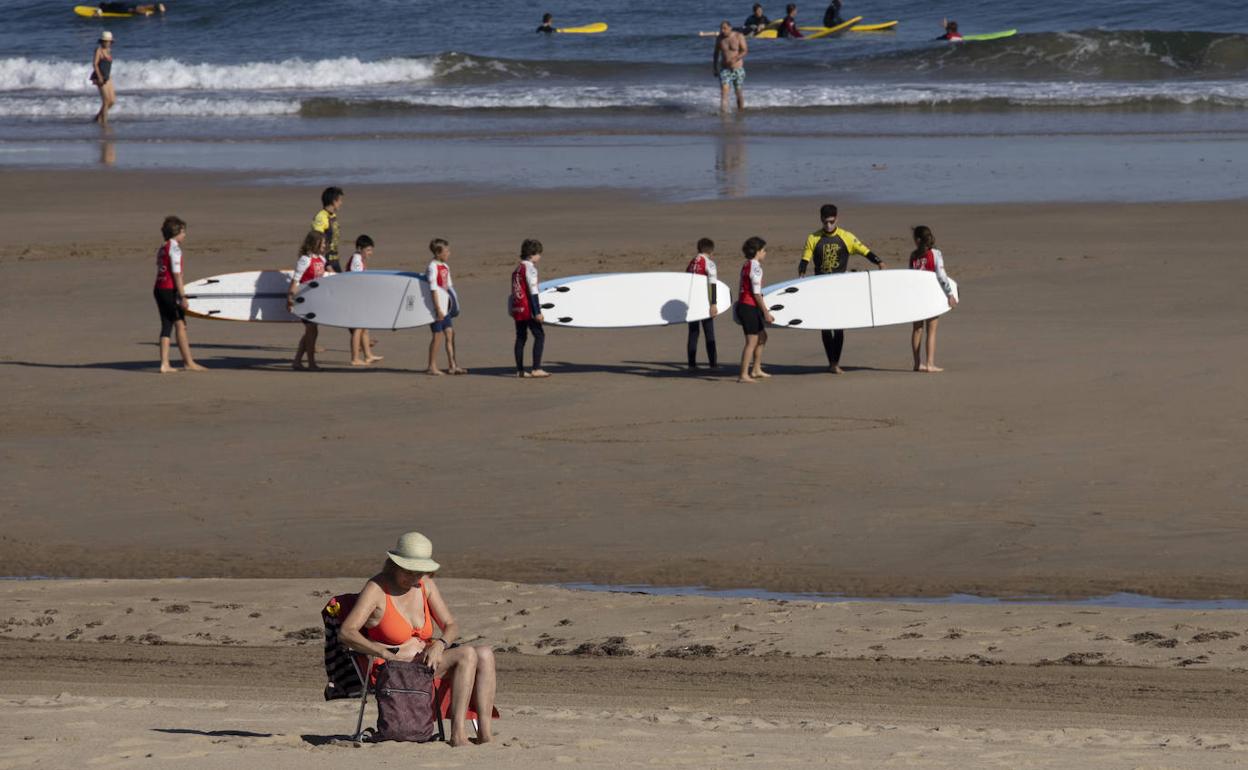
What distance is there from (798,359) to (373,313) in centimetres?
366

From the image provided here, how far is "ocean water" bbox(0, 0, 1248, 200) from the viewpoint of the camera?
29984 mm

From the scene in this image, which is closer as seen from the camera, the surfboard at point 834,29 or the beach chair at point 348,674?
the beach chair at point 348,674

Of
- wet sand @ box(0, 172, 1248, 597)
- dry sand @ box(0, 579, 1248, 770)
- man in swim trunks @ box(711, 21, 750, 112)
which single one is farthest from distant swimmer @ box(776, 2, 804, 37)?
dry sand @ box(0, 579, 1248, 770)

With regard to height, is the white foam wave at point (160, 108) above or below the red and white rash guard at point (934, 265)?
above

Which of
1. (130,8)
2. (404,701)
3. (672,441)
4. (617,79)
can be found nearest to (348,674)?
(404,701)

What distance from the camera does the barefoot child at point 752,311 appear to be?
13656 millimetres

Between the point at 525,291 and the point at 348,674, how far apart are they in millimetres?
7644

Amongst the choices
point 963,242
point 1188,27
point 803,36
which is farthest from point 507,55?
point 963,242

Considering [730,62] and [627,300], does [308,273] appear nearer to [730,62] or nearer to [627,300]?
[627,300]

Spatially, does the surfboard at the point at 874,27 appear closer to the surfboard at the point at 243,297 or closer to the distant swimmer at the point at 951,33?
the distant swimmer at the point at 951,33

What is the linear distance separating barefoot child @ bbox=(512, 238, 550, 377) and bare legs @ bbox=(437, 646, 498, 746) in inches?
294

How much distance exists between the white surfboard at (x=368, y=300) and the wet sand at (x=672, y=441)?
0.45 meters

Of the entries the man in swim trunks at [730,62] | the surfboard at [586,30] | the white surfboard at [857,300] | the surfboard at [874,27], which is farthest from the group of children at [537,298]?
the surfboard at [586,30]

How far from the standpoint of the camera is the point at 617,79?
4175 cm
